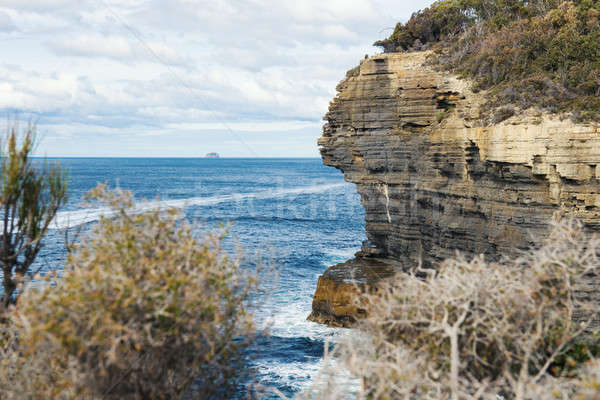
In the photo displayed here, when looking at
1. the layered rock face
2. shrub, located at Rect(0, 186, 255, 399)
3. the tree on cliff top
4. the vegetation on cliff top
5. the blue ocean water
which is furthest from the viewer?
the blue ocean water

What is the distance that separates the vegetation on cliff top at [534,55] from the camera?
22.1 metres

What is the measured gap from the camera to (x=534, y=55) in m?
26.0

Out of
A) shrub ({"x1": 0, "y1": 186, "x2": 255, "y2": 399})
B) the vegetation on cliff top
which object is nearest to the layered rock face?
the vegetation on cliff top

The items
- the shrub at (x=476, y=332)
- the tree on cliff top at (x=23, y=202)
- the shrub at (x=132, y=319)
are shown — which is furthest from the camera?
the tree on cliff top at (x=23, y=202)

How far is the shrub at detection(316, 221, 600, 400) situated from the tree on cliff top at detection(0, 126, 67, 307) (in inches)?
327

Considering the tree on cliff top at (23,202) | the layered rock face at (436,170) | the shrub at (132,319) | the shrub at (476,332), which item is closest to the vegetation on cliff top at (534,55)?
the layered rock face at (436,170)

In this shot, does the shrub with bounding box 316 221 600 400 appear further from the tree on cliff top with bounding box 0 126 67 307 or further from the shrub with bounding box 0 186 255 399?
the tree on cliff top with bounding box 0 126 67 307

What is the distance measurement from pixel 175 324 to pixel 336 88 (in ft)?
75.1

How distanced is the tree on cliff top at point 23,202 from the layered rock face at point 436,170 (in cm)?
1055

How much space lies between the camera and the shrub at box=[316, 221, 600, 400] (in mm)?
9422

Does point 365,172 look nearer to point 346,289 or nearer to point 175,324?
point 346,289

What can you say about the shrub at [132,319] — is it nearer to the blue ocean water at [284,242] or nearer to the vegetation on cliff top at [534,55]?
the blue ocean water at [284,242]

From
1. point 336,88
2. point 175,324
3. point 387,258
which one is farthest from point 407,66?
point 175,324

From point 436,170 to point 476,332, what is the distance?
1628 centimetres
